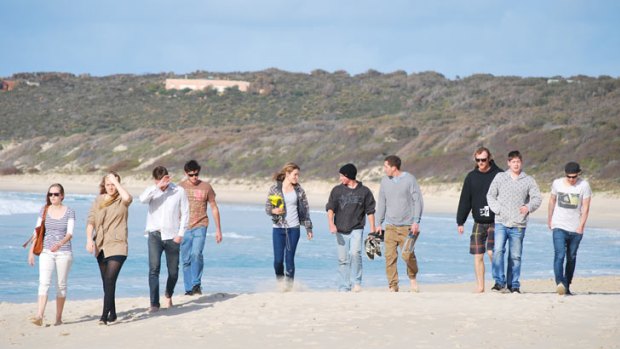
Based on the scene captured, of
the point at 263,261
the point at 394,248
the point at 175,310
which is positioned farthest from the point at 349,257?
the point at 263,261

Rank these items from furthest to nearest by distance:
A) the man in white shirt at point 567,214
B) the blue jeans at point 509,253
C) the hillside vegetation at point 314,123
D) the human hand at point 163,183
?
the hillside vegetation at point 314,123 < the blue jeans at point 509,253 < the man in white shirt at point 567,214 < the human hand at point 163,183

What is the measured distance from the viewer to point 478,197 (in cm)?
1093

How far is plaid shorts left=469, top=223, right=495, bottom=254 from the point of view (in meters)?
11.0

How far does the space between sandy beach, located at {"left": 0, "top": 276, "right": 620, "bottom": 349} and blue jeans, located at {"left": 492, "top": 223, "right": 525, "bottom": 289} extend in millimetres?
430

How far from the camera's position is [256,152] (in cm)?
5394

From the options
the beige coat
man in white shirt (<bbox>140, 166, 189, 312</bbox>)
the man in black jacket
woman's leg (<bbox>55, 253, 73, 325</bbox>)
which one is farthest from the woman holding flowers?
woman's leg (<bbox>55, 253, 73, 325</bbox>)

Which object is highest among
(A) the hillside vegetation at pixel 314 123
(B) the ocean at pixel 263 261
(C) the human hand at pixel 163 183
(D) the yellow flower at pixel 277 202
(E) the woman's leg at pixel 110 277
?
(A) the hillside vegetation at pixel 314 123

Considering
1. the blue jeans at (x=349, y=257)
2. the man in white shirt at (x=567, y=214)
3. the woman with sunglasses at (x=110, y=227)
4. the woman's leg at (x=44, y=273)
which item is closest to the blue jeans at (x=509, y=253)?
the man in white shirt at (x=567, y=214)

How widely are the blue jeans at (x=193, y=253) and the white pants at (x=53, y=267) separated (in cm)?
173

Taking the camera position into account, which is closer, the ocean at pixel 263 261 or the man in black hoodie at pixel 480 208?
the man in black hoodie at pixel 480 208

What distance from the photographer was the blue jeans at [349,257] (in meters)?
11.2

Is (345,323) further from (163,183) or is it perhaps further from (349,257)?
(349,257)

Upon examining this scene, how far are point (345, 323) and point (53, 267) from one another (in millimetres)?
2753

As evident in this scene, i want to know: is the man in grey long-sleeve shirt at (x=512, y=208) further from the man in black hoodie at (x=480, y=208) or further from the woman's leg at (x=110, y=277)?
the woman's leg at (x=110, y=277)
